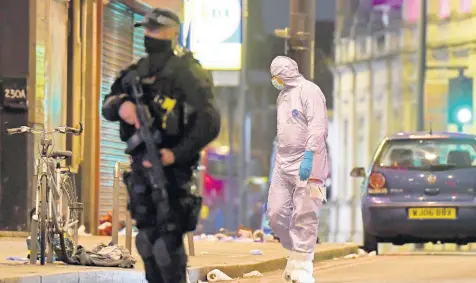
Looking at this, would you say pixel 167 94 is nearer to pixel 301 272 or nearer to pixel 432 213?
pixel 301 272

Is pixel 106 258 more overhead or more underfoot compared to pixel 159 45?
more underfoot

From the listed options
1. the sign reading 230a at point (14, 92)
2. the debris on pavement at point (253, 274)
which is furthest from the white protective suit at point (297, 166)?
the sign reading 230a at point (14, 92)

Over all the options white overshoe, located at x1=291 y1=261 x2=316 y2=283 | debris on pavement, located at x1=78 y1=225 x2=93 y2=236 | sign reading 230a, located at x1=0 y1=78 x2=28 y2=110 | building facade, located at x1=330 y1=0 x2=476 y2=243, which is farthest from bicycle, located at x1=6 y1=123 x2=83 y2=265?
building facade, located at x1=330 y1=0 x2=476 y2=243

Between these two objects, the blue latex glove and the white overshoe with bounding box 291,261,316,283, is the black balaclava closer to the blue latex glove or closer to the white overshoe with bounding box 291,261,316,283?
the blue latex glove

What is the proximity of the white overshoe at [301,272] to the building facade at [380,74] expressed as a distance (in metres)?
35.9

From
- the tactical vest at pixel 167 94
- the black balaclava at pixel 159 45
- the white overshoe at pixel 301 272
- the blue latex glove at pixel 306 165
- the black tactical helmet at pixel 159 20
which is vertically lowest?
the white overshoe at pixel 301 272

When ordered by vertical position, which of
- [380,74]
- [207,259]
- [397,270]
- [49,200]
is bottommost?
[397,270]

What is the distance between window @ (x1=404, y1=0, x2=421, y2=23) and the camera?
2217 inches

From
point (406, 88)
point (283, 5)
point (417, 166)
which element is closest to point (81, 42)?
point (417, 166)

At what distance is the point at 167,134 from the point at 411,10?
49.8 metres

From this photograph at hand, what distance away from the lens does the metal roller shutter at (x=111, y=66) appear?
20.2 m

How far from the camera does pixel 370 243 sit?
18.2 m

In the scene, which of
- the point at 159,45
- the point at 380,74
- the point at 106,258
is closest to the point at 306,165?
the point at 106,258

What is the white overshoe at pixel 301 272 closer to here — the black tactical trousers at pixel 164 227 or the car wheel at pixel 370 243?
the black tactical trousers at pixel 164 227
